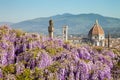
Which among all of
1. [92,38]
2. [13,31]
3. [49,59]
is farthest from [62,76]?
[92,38]

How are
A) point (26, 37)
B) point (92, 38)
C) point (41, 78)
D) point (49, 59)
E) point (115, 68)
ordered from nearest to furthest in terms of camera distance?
point (41, 78), point (49, 59), point (115, 68), point (26, 37), point (92, 38)

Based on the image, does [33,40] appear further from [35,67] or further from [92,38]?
[92,38]

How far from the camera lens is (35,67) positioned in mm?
16562

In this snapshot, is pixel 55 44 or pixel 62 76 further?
pixel 55 44

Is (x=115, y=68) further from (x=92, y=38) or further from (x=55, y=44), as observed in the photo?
(x=92, y=38)

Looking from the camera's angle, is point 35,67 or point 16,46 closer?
point 35,67

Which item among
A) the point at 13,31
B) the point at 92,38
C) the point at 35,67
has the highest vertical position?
the point at 13,31

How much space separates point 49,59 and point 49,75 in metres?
2.08

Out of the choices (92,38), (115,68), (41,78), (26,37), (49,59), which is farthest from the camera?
(92,38)

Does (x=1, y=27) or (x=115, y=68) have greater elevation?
(x=1, y=27)

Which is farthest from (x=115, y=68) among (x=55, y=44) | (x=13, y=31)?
(x=13, y=31)

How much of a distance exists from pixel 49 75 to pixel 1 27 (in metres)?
6.57

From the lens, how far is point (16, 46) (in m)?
19.3

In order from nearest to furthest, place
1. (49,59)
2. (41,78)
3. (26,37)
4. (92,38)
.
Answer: (41,78)
(49,59)
(26,37)
(92,38)
